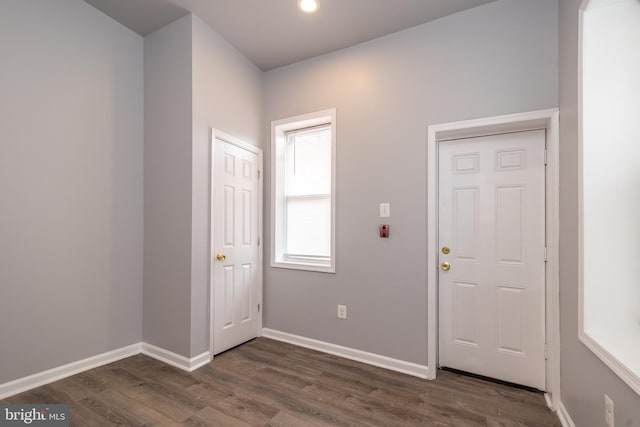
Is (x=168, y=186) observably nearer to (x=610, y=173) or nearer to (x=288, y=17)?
(x=288, y=17)

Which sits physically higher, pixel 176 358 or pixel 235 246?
pixel 235 246

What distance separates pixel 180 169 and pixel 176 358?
1695 mm

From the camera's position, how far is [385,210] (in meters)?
2.70

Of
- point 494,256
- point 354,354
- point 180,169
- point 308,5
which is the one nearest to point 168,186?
point 180,169

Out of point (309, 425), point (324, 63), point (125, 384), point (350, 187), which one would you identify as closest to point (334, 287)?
point (350, 187)

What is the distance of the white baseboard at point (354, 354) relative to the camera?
2499 millimetres

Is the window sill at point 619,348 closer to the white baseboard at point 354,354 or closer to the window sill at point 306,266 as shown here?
the white baseboard at point 354,354

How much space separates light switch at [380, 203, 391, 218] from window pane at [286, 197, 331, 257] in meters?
0.67

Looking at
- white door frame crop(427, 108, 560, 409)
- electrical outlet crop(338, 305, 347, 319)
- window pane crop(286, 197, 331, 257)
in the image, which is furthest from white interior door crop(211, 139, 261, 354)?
white door frame crop(427, 108, 560, 409)

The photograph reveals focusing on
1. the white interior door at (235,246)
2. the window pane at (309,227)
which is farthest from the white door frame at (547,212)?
the white interior door at (235,246)

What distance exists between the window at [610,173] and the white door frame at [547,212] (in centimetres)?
48

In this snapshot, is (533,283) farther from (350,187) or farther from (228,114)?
(228,114)

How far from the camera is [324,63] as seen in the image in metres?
3.04

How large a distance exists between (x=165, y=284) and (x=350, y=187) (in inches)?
78.1
